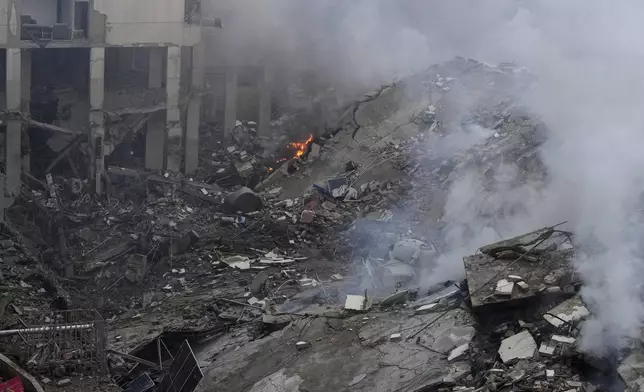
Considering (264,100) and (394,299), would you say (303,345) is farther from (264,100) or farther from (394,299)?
(264,100)

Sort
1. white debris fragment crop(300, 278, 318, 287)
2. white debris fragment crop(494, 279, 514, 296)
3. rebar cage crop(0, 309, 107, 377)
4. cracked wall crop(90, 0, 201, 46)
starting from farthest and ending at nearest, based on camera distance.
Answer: cracked wall crop(90, 0, 201, 46), white debris fragment crop(300, 278, 318, 287), rebar cage crop(0, 309, 107, 377), white debris fragment crop(494, 279, 514, 296)

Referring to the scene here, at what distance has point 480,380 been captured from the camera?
32.9 ft

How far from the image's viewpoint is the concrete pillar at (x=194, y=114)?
20.1 metres

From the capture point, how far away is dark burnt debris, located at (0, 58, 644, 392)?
10914mm

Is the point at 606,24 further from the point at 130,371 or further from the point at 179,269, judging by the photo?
the point at 130,371

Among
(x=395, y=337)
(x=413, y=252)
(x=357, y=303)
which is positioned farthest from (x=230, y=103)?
(x=395, y=337)

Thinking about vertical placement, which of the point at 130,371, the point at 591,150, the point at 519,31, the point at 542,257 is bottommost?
the point at 130,371

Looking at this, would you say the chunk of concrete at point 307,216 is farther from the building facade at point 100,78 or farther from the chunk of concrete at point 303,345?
the chunk of concrete at point 303,345

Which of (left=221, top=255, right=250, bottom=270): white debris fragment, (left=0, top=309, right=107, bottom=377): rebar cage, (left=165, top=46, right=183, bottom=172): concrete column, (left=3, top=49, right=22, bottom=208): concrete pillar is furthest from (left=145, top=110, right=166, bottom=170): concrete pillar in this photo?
(left=0, top=309, right=107, bottom=377): rebar cage

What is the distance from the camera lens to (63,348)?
40.4ft

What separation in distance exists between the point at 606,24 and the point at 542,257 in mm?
8723

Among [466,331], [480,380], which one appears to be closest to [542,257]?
[466,331]

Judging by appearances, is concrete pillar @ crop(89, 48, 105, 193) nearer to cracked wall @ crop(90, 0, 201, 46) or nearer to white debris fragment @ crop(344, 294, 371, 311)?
cracked wall @ crop(90, 0, 201, 46)

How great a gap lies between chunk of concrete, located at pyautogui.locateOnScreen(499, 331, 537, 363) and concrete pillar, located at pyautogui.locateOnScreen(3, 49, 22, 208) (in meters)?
10.8
